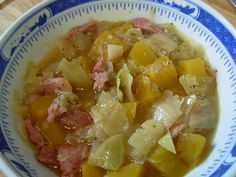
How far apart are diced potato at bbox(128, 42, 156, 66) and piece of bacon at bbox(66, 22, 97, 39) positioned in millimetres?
294

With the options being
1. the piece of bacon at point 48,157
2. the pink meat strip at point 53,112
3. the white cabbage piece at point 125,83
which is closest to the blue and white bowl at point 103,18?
the piece of bacon at point 48,157

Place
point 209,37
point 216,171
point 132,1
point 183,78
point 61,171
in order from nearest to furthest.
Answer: point 216,171 → point 61,171 → point 183,78 → point 209,37 → point 132,1

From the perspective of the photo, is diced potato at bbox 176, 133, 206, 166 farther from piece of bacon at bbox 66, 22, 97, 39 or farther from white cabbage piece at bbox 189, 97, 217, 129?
piece of bacon at bbox 66, 22, 97, 39

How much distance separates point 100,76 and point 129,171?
1.39 feet

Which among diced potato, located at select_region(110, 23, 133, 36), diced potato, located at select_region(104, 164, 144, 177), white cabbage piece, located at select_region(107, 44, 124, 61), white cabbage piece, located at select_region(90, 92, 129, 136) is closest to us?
diced potato, located at select_region(104, 164, 144, 177)

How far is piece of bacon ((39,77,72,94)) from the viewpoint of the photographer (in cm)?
158

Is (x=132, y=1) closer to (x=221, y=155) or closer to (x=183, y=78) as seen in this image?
(x=183, y=78)

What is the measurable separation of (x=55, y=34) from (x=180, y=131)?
73 centimetres

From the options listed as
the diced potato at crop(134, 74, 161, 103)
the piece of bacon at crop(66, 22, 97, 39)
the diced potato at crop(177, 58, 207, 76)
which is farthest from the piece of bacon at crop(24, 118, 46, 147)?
the diced potato at crop(177, 58, 207, 76)

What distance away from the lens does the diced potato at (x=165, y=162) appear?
1369mm

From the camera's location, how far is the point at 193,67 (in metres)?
1.61

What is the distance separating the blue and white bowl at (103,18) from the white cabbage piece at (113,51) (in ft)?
0.83

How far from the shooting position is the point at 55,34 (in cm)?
181

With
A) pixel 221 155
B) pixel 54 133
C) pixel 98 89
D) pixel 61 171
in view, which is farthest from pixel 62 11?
pixel 221 155
